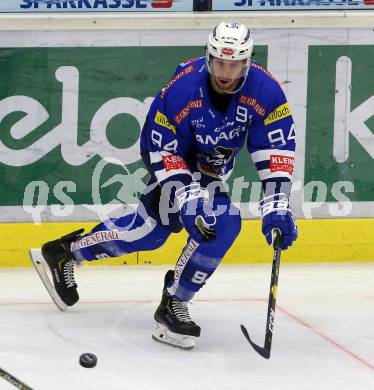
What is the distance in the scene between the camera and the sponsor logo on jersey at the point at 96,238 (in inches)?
178

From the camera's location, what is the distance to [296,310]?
485cm

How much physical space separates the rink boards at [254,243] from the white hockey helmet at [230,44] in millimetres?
2254

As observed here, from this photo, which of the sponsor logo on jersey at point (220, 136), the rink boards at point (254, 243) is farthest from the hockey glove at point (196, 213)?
the rink boards at point (254, 243)

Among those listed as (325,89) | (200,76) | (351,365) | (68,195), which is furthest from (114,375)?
(325,89)

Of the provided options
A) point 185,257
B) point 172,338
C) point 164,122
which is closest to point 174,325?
point 172,338

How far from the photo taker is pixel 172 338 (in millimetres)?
4078

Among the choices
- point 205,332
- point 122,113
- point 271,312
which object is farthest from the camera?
point 122,113

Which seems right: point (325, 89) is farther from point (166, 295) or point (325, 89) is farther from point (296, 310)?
point (166, 295)

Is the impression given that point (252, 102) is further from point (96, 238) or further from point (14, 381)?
point (14, 381)

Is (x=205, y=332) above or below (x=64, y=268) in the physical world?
below

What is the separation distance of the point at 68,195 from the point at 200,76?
6.94ft

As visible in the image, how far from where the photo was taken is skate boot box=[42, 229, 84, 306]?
470cm

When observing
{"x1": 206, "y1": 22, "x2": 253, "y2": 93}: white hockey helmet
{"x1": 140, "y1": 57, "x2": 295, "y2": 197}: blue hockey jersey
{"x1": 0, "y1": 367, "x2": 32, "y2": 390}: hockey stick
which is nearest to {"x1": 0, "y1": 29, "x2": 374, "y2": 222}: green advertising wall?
{"x1": 140, "y1": 57, "x2": 295, "y2": 197}: blue hockey jersey

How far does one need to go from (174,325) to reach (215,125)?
2.67 ft
